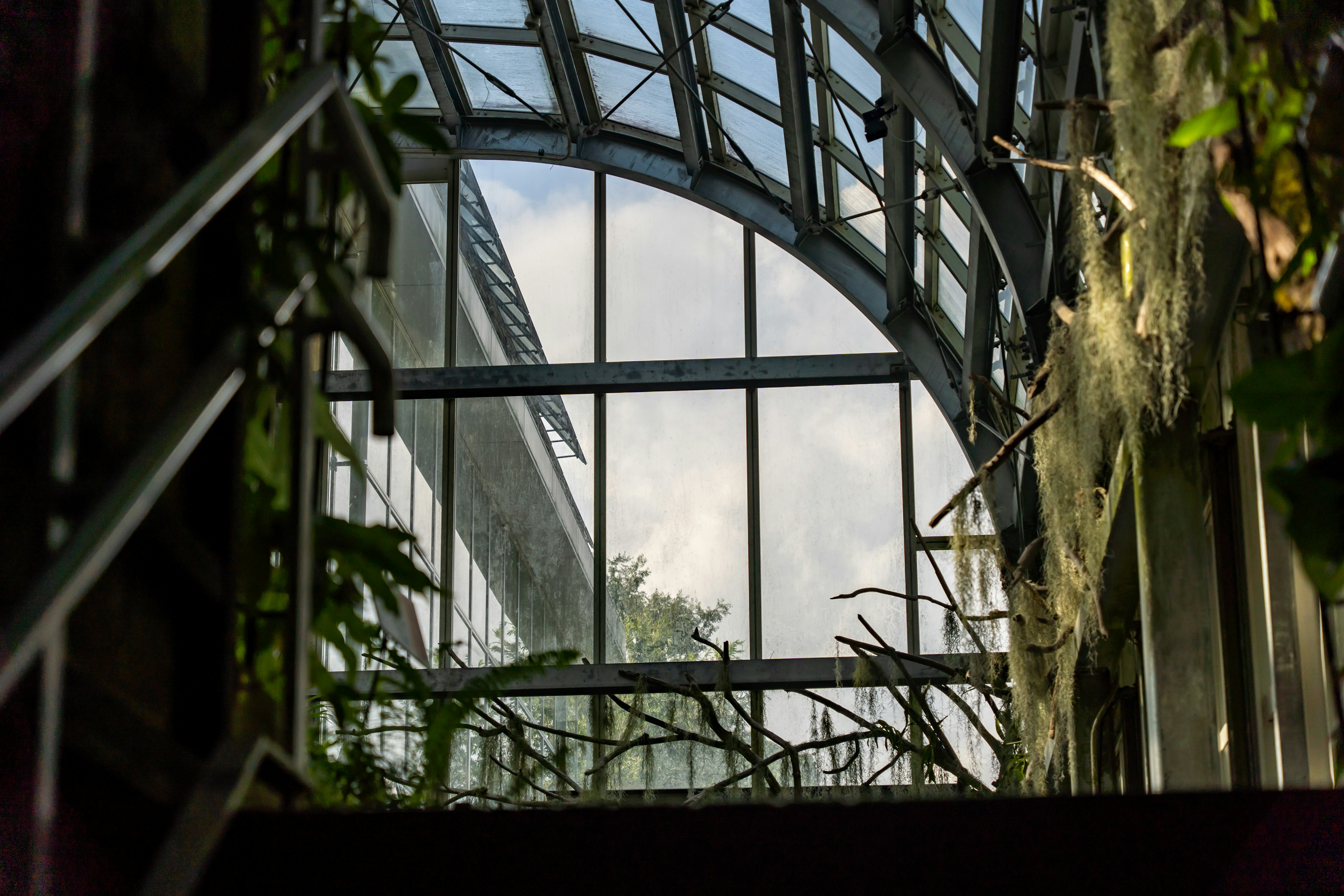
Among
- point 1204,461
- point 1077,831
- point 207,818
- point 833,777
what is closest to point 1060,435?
point 1204,461

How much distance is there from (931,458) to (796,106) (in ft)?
9.24

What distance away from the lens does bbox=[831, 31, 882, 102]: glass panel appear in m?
7.29

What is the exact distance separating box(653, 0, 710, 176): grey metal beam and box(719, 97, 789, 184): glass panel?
190 millimetres

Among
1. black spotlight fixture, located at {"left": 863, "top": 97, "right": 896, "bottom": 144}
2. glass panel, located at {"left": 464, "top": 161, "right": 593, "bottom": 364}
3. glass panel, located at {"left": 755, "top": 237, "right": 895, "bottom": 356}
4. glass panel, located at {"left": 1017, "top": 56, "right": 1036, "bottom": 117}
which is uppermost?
glass panel, located at {"left": 464, "top": 161, "right": 593, "bottom": 364}

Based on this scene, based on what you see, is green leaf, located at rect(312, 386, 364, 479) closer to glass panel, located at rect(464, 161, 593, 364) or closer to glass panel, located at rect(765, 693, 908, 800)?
glass panel, located at rect(765, 693, 908, 800)

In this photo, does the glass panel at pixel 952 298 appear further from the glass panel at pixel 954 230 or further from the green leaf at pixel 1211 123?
the green leaf at pixel 1211 123

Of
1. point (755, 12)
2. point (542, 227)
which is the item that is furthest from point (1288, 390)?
point (542, 227)

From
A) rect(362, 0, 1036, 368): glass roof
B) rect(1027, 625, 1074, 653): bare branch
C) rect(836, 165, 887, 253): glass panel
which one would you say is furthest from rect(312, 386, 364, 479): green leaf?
rect(836, 165, 887, 253): glass panel

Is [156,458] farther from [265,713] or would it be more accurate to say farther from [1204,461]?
[1204,461]

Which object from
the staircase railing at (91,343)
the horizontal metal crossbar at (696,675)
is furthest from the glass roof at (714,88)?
the staircase railing at (91,343)

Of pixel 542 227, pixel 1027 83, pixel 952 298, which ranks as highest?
pixel 542 227

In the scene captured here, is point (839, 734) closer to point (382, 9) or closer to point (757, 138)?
point (757, 138)

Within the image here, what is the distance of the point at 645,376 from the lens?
30.8 feet

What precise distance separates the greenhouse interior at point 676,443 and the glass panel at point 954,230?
0.11 meters
